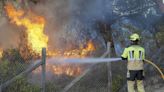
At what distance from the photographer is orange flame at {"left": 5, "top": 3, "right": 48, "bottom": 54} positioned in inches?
733

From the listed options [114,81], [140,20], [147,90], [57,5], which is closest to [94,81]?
[114,81]

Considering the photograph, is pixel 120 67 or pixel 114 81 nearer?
pixel 114 81

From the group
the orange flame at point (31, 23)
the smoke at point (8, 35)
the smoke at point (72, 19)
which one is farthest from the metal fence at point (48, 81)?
the smoke at point (8, 35)

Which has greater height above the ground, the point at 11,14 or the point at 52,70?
the point at 11,14

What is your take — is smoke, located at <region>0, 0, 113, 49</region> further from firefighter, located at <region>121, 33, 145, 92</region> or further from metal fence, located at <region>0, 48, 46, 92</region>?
firefighter, located at <region>121, 33, 145, 92</region>

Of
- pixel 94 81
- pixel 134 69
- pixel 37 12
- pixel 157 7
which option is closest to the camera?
pixel 134 69

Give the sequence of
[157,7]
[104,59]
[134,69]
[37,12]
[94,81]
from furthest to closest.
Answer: [37,12] → [157,7] → [94,81] → [104,59] → [134,69]

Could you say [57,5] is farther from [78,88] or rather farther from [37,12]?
[78,88]

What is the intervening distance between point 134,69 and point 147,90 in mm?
2187

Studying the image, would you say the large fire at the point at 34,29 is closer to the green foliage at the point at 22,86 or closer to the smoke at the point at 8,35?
the smoke at the point at 8,35

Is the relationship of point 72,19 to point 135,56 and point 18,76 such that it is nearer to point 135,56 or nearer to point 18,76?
point 135,56

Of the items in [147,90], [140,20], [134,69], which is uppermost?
[140,20]

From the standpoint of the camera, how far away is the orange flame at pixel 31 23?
1862 cm

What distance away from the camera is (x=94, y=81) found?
1427 cm
